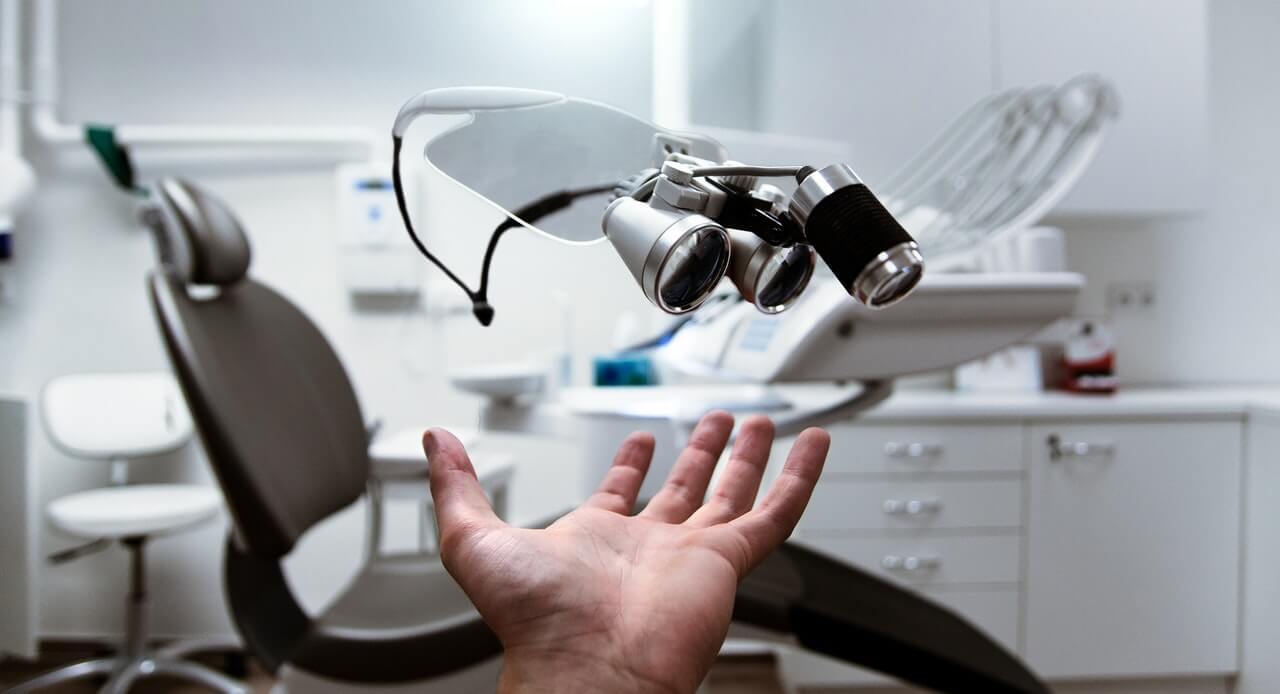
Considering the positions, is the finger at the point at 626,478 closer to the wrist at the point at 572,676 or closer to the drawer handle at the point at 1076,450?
the wrist at the point at 572,676

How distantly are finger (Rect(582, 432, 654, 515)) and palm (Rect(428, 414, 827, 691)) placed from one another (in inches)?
0.8

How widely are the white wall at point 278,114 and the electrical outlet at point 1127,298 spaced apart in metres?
1.53

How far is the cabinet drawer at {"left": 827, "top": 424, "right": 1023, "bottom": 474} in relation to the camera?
62.5 inches

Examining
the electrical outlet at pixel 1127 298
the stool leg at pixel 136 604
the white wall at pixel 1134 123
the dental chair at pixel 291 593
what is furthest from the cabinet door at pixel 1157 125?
the stool leg at pixel 136 604

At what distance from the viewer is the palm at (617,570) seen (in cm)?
29

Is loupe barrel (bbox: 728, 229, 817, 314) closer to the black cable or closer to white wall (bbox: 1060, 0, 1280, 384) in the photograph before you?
the black cable

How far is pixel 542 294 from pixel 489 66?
47cm

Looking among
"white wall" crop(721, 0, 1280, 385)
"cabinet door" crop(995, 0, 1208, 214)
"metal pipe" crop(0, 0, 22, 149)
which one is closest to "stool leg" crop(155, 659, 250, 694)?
"metal pipe" crop(0, 0, 22, 149)

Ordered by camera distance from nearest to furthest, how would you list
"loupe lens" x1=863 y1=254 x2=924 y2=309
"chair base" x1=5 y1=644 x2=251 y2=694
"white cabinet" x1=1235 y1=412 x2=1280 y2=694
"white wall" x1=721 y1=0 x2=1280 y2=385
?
"loupe lens" x1=863 y1=254 x2=924 y2=309
"white cabinet" x1=1235 y1=412 x2=1280 y2=694
"white wall" x1=721 y1=0 x2=1280 y2=385
"chair base" x1=5 y1=644 x2=251 y2=694

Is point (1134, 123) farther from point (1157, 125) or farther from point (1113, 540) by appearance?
point (1113, 540)

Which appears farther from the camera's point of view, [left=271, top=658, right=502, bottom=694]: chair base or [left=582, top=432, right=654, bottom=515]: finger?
[left=271, top=658, right=502, bottom=694]: chair base

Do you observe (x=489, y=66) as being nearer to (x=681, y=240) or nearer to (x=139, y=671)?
(x=681, y=240)

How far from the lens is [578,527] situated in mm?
332

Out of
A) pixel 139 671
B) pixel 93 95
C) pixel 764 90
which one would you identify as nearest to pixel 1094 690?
pixel 764 90
